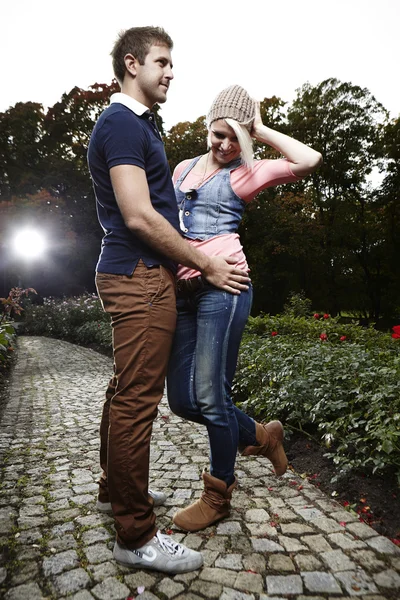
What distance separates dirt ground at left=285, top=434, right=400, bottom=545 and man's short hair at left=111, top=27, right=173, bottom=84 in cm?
261

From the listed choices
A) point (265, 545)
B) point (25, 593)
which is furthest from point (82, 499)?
point (265, 545)

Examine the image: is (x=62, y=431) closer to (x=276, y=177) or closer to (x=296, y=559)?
(x=296, y=559)

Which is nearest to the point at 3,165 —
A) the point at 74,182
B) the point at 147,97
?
the point at 74,182

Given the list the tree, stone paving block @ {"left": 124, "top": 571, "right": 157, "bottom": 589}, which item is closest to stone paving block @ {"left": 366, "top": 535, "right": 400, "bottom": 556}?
stone paving block @ {"left": 124, "top": 571, "right": 157, "bottom": 589}

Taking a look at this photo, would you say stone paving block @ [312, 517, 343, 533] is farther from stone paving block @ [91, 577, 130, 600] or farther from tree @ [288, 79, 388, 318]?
tree @ [288, 79, 388, 318]

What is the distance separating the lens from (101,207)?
1.91 metres

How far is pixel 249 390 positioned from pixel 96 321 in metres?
8.84

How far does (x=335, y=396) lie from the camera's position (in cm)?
317

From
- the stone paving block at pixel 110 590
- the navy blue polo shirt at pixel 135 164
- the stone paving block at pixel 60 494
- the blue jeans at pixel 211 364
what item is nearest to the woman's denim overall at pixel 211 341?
the blue jeans at pixel 211 364

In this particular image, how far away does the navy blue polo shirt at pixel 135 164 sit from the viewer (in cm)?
167

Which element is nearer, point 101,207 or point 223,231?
point 101,207

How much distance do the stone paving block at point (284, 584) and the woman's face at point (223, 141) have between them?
77.1 inches

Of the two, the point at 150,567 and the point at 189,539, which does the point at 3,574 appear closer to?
the point at 150,567

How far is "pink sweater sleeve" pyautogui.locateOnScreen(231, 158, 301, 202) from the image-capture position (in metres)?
2.02
